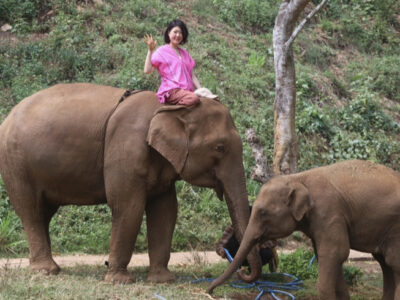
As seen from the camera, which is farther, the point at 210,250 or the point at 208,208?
the point at 208,208

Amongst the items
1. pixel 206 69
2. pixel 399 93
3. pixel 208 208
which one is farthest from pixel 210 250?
pixel 399 93

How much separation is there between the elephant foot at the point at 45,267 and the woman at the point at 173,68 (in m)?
2.15

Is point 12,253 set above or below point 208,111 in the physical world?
below

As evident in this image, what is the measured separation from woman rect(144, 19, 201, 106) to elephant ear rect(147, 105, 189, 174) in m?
0.17

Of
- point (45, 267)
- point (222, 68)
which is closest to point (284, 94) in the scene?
point (45, 267)

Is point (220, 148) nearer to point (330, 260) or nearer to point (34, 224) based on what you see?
point (330, 260)

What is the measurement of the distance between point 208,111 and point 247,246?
5.21ft

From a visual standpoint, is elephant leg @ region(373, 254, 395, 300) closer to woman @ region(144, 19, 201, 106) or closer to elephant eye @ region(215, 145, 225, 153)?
elephant eye @ region(215, 145, 225, 153)

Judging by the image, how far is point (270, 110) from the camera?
15.1 meters

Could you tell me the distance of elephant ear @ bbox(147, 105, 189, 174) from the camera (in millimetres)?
6820

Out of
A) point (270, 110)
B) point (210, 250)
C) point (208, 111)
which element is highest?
point (208, 111)

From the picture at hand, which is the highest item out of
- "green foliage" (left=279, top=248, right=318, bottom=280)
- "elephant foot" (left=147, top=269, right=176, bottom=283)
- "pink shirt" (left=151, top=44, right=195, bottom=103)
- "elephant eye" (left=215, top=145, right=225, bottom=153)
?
"pink shirt" (left=151, top=44, right=195, bottom=103)

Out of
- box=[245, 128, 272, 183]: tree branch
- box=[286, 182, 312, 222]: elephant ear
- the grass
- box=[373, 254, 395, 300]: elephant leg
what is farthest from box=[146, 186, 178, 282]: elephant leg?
box=[373, 254, 395, 300]: elephant leg

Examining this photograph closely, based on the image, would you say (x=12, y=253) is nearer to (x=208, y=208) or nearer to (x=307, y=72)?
(x=208, y=208)
